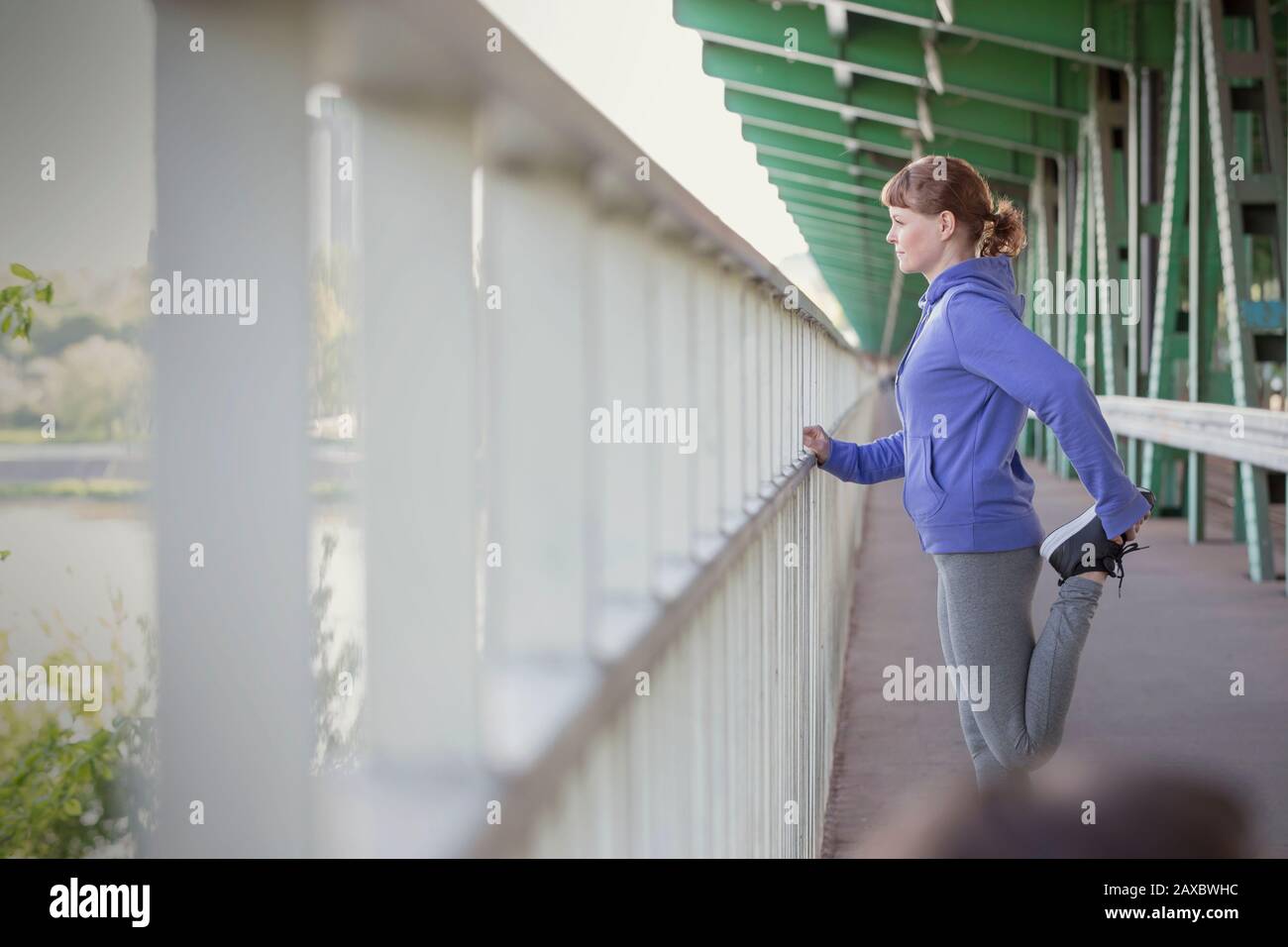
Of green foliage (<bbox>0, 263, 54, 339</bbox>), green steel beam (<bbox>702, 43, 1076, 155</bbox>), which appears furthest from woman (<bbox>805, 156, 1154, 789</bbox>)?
green steel beam (<bbox>702, 43, 1076, 155</bbox>)

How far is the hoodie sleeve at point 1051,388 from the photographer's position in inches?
138

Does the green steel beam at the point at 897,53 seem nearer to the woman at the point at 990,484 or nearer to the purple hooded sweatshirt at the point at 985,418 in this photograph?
the woman at the point at 990,484

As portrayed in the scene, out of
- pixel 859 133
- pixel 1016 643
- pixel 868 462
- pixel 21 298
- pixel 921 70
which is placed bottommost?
pixel 1016 643

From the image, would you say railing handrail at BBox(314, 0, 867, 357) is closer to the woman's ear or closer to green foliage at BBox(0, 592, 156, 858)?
the woman's ear

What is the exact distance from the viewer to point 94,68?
13.6 ft

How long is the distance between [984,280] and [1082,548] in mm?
706

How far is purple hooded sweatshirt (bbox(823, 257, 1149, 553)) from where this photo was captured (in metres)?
3.54

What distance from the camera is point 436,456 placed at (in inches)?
44.4

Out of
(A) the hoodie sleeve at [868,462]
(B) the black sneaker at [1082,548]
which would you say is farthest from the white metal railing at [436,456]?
(A) the hoodie sleeve at [868,462]

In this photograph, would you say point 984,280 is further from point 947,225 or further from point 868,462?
point 868,462

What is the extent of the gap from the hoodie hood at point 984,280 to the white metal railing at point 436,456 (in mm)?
1841

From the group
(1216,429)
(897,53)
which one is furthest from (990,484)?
(897,53)

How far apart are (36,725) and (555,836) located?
5.02 m
